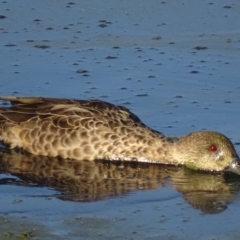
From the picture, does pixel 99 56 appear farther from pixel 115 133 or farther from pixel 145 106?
pixel 115 133

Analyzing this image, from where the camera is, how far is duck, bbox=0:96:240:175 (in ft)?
33.8

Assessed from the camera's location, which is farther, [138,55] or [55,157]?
[138,55]

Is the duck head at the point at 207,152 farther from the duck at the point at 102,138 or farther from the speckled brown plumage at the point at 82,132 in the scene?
the speckled brown plumage at the point at 82,132

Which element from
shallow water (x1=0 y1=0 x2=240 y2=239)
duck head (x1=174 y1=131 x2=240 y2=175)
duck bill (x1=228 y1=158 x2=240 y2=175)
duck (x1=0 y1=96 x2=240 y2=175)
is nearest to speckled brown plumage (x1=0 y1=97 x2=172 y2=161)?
duck (x1=0 y1=96 x2=240 y2=175)

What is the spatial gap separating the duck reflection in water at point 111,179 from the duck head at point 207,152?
0.09 m

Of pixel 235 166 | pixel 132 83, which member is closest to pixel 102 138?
pixel 235 166

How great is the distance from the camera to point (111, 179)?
9.84m

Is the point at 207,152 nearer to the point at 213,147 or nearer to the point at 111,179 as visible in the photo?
the point at 213,147

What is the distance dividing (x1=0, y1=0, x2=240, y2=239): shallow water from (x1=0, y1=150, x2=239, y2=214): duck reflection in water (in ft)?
0.10

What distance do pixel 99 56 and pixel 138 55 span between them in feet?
1.55

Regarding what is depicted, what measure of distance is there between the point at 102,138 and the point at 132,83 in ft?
5.84

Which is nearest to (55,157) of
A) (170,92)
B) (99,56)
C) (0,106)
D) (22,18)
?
(0,106)

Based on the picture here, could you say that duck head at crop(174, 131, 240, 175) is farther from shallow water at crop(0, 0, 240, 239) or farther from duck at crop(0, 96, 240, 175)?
shallow water at crop(0, 0, 240, 239)

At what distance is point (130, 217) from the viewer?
8672mm
